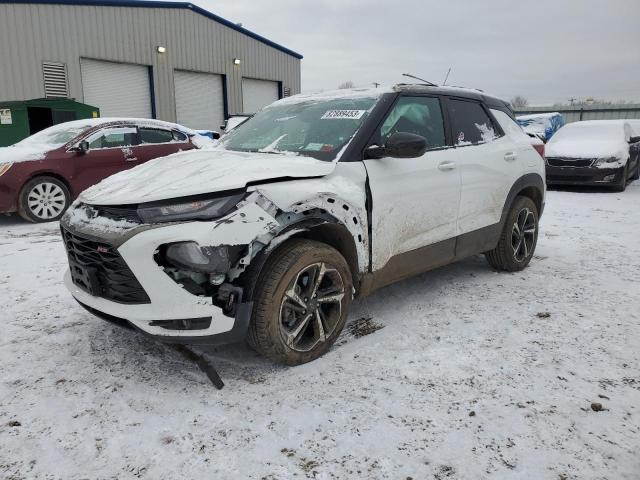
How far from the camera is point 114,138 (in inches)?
307

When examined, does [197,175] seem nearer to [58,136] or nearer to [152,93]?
[58,136]

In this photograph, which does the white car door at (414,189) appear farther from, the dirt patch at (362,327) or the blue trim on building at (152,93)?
the blue trim on building at (152,93)

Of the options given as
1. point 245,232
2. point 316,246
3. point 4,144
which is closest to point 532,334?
point 316,246

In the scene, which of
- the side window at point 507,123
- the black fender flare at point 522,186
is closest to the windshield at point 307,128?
the side window at point 507,123

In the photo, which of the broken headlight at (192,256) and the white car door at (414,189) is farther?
the white car door at (414,189)

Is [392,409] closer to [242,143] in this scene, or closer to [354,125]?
[354,125]

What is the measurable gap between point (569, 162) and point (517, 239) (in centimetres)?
701

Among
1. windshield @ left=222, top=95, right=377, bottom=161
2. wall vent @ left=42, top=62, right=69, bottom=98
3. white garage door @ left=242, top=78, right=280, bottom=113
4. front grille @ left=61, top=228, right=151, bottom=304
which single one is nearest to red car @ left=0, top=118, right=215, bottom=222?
windshield @ left=222, top=95, right=377, bottom=161

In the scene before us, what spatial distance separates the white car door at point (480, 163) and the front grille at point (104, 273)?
2.49m

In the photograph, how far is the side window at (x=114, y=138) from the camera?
7.61 meters

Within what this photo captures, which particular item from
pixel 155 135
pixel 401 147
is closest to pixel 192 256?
pixel 401 147

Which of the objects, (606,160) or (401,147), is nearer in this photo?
(401,147)

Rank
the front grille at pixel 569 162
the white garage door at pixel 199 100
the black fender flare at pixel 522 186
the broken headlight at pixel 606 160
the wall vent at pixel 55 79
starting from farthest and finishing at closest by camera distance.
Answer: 1. the white garage door at pixel 199 100
2. the wall vent at pixel 55 79
3. the front grille at pixel 569 162
4. the broken headlight at pixel 606 160
5. the black fender flare at pixel 522 186

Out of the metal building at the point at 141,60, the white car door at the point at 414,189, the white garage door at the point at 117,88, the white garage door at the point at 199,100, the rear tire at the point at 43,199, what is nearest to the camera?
the white car door at the point at 414,189
